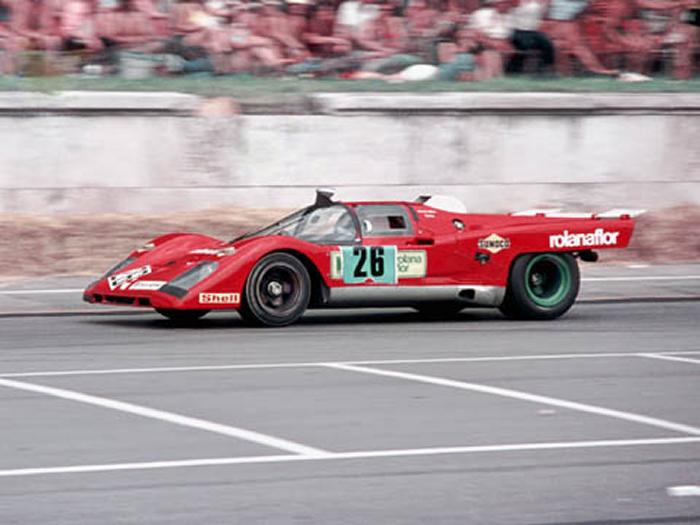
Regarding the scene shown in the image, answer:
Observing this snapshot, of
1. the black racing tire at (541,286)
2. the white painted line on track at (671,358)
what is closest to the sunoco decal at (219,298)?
the black racing tire at (541,286)

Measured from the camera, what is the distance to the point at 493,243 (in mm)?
13469

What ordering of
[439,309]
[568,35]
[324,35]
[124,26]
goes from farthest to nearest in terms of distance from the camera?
[568,35] → [324,35] → [124,26] → [439,309]

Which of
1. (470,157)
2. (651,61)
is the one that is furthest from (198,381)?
(651,61)

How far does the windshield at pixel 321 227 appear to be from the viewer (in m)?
13.0

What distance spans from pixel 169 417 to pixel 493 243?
5.62 meters

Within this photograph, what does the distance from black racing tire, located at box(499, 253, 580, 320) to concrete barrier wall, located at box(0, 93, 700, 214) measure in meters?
6.61

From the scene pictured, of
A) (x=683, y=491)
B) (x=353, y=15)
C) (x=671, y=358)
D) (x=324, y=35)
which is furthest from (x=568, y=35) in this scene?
(x=683, y=491)

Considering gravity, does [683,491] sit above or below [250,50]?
below

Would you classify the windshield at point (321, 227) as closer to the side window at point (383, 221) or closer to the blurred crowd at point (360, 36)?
the side window at point (383, 221)

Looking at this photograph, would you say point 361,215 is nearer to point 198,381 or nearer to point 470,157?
point 198,381

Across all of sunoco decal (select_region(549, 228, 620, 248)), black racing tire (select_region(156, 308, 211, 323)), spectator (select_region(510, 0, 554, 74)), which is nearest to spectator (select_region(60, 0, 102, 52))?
spectator (select_region(510, 0, 554, 74))

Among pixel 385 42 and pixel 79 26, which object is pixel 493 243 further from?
pixel 79 26

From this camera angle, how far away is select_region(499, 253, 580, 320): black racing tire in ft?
44.6

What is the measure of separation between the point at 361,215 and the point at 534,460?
6003mm
